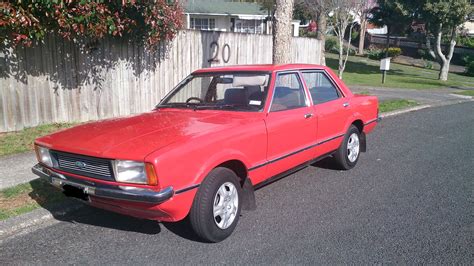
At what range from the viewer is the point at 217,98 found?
484cm

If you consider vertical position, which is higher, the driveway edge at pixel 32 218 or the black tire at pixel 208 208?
the black tire at pixel 208 208

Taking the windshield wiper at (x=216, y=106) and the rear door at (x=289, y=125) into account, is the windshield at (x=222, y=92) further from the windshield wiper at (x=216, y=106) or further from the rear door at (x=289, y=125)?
the rear door at (x=289, y=125)

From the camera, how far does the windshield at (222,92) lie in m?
4.60

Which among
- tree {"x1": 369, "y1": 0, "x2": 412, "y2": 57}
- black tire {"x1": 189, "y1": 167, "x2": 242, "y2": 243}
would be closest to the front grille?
black tire {"x1": 189, "y1": 167, "x2": 242, "y2": 243}

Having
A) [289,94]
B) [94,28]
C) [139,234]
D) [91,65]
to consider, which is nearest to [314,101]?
[289,94]

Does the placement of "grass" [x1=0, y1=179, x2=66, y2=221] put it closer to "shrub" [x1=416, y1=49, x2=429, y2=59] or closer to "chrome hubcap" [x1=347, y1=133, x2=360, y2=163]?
"chrome hubcap" [x1=347, y1=133, x2=360, y2=163]

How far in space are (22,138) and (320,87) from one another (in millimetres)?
4997

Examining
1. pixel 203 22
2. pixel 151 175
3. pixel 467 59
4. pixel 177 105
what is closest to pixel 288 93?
pixel 177 105

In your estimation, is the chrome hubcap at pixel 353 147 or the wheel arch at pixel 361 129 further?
the wheel arch at pixel 361 129

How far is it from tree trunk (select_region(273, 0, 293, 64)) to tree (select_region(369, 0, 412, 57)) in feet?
58.6

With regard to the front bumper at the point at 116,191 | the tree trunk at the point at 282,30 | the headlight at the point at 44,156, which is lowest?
the front bumper at the point at 116,191

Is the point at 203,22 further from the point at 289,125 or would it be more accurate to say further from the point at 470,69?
the point at 289,125

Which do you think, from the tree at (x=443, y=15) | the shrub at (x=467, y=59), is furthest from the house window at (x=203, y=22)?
the shrub at (x=467, y=59)

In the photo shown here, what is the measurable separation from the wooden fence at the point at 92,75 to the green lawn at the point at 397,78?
11.4 meters
